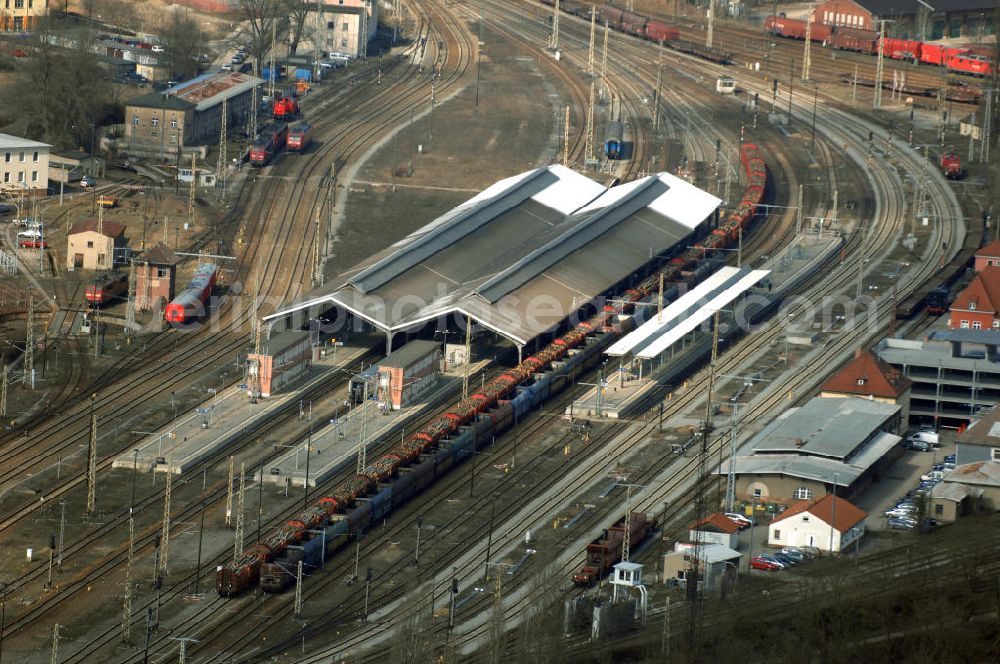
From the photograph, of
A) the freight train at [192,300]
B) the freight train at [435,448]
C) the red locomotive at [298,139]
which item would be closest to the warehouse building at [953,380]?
the freight train at [435,448]

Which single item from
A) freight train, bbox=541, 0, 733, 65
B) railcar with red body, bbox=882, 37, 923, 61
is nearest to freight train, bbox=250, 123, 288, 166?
freight train, bbox=541, 0, 733, 65

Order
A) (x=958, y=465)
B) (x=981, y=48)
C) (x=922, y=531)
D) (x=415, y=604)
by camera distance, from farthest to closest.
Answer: (x=981, y=48)
(x=958, y=465)
(x=922, y=531)
(x=415, y=604)

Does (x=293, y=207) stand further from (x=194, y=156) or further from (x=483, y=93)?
(x=483, y=93)

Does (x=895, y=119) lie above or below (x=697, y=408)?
above

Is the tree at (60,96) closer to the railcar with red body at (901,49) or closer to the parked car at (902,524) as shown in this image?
the railcar with red body at (901,49)

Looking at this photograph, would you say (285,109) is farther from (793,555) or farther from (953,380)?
(793,555)

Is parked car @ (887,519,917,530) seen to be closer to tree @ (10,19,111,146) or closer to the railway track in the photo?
the railway track

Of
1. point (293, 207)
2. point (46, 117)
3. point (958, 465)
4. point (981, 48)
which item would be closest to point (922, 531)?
point (958, 465)
